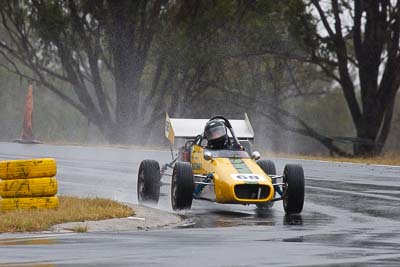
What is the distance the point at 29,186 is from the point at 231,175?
302 centimetres

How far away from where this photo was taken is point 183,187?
59.8 ft

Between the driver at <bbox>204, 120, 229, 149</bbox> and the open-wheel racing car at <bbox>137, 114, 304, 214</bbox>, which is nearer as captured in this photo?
the open-wheel racing car at <bbox>137, 114, 304, 214</bbox>

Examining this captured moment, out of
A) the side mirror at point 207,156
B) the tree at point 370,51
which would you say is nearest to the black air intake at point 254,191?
the side mirror at point 207,156

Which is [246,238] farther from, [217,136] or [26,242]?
[217,136]

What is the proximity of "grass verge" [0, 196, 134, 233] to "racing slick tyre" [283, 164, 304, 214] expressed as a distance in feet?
8.08

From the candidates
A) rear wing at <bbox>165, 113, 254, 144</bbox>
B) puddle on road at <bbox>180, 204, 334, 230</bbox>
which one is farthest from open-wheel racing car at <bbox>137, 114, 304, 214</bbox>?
rear wing at <bbox>165, 113, 254, 144</bbox>

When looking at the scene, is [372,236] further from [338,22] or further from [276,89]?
[276,89]

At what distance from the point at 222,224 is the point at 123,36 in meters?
31.2

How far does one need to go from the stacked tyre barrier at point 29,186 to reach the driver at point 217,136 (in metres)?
3.17

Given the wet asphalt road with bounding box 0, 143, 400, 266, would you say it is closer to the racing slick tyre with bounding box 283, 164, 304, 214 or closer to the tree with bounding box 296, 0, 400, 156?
the racing slick tyre with bounding box 283, 164, 304, 214

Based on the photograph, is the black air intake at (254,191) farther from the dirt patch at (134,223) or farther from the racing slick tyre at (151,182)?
the racing slick tyre at (151,182)

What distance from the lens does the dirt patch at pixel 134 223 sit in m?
15.5

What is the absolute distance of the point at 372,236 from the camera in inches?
580

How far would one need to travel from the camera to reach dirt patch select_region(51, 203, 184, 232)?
15.5 metres
